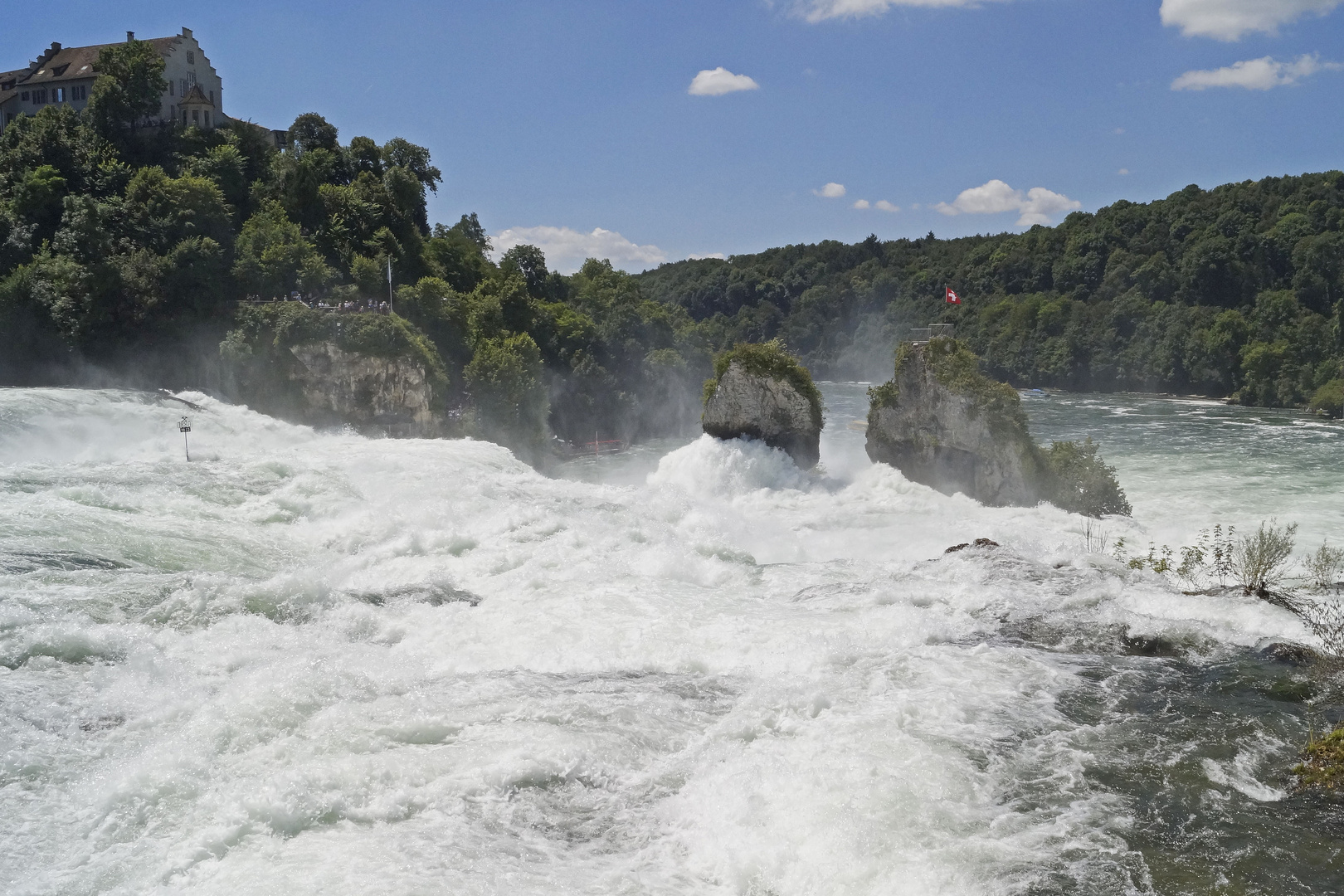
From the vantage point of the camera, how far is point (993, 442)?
3170 cm

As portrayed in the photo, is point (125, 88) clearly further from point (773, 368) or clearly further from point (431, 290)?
point (773, 368)

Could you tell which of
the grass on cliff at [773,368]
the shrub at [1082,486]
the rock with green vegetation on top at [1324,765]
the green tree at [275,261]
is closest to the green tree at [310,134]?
the green tree at [275,261]

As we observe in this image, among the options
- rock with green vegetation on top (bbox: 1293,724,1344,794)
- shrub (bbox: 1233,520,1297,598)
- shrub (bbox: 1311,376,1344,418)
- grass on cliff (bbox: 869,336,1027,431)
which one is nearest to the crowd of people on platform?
grass on cliff (bbox: 869,336,1027,431)

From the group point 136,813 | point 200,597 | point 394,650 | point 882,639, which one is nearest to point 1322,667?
point 882,639

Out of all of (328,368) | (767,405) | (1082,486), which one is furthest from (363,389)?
(1082,486)

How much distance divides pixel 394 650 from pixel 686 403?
54709 mm

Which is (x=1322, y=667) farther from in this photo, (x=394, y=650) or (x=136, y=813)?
(x=136, y=813)

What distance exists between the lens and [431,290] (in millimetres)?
48281

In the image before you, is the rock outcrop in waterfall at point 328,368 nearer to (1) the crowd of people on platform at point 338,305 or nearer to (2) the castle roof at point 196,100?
(1) the crowd of people on platform at point 338,305

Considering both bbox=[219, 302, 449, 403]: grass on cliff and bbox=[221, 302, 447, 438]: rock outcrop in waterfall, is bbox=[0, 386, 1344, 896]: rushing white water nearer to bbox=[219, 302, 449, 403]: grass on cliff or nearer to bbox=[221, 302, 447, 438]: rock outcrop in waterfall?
bbox=[221, 302, 447, 438]: rock outcrop in waterfall

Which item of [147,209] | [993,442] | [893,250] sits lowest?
[993,442]

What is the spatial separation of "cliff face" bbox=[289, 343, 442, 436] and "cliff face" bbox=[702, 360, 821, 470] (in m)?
14.1

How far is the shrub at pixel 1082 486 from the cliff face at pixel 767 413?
8.69 m

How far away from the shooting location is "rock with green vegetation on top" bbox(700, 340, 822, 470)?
3603 cm
